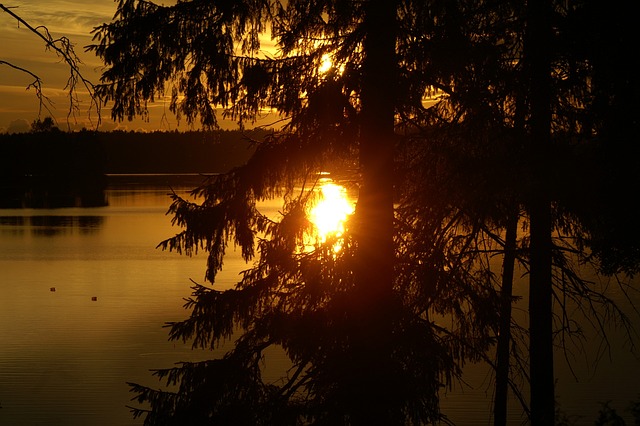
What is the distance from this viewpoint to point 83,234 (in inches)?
2020

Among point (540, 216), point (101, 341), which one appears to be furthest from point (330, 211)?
point (101, 341)

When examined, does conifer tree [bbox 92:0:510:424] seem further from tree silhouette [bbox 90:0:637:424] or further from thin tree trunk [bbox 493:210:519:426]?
thin tree trunk [bbox 493:210:519:426]

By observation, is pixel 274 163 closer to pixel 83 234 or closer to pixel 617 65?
pixel 617 65

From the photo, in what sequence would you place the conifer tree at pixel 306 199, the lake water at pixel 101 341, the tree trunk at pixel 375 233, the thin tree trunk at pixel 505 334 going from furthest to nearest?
the lake water at pixel 101 341 → the thin tree trunk at pixel 505 334 → the conifer tree at pixel 306 199 → the tree trunk at pixel 375 233

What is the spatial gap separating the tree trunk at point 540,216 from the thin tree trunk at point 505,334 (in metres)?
0.32

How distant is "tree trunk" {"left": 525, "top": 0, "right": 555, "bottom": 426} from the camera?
8.00 metres

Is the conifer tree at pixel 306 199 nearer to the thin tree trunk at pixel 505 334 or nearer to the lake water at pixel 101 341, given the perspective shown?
the thin tree trunk at pixel 505 334

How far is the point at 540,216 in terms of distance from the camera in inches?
323

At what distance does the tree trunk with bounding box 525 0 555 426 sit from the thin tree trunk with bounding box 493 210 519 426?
0.32 metres

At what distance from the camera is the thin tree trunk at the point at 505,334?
8227 millimetres

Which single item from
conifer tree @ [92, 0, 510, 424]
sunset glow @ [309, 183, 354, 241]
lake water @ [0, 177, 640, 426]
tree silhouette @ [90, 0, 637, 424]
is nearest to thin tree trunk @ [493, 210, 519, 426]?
tree silhouette @ [90, 0, 637, 424]

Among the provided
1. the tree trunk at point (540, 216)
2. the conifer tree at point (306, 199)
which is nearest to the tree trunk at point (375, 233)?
the conifer tree at point (306, 199)

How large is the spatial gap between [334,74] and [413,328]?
259 centimetres

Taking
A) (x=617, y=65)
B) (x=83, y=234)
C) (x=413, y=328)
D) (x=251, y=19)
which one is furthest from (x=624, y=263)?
(x=83, y=234)
